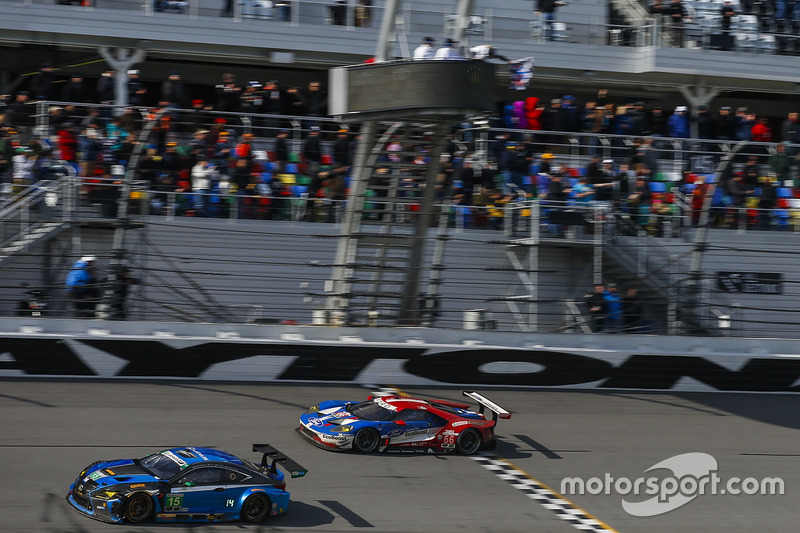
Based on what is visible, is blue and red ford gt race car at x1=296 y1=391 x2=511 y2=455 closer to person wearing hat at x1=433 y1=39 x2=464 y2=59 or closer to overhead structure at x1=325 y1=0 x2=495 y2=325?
overhead structure at x1=325 y1=0 x2=495 y2=325

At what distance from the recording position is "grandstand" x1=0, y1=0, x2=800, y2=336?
50.9ft

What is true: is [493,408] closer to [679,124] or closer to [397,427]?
[397,427]

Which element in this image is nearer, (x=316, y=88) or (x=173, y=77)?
(x=173, y=77)

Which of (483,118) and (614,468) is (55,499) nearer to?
(614,468)

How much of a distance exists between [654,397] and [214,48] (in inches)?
440

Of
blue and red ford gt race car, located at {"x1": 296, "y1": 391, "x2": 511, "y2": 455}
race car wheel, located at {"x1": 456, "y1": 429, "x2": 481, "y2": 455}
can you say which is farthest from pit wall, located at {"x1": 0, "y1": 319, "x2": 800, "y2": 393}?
race car wheel, located at {"x1": 456, "y1": 429, "x2": 481, "y2": 455}

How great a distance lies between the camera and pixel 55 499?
32.1 ft

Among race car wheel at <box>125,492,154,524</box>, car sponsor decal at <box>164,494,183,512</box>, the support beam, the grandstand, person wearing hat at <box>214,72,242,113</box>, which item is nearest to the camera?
Answer: race car wheel at <box>125,492,154,524</box>

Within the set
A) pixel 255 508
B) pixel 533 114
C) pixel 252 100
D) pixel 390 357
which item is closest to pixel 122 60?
pixel 252 100

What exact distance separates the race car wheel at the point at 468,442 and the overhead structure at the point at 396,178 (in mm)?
3377

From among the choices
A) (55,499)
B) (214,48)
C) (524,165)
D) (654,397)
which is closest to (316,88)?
(214,48)

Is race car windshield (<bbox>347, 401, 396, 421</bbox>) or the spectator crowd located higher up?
the spectator crowd

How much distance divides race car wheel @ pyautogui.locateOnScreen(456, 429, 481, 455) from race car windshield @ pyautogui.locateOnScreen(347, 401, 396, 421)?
0.88m

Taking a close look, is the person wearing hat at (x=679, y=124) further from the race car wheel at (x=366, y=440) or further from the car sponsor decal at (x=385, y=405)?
the race car wheel at (x=366, y=440)
